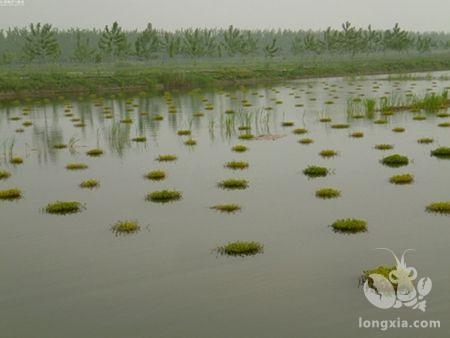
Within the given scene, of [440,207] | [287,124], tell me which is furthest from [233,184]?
[287,124]

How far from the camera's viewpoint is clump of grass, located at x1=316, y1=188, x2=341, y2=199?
18219 mm

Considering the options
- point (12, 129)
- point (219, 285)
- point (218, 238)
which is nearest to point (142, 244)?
point (218, 238)

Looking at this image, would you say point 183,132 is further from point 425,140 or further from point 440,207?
point 440,207

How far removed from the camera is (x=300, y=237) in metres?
14.4

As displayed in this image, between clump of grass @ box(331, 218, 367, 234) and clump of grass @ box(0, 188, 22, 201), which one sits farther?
clump of grass @ box(0, 188, 22, 201)

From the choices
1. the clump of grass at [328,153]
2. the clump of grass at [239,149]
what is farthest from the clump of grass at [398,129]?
the clump of grass at [239,149]

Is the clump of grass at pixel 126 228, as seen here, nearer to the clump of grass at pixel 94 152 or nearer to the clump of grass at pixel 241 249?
the clump of grass at pixel 241 249

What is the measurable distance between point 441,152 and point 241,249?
1506cm

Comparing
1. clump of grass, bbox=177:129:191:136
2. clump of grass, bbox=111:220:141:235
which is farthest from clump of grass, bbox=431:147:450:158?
clump of grass, bbox=177:129:191:136

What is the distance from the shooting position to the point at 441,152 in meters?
24.4

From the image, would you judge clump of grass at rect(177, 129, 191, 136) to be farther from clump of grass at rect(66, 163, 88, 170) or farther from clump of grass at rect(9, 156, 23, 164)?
clump of grass at rect(9, 156, 23, 164)

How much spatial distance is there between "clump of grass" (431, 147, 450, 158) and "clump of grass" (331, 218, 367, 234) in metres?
11.1

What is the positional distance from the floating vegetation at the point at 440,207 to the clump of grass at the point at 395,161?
6313mm

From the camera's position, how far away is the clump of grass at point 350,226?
14800mm
